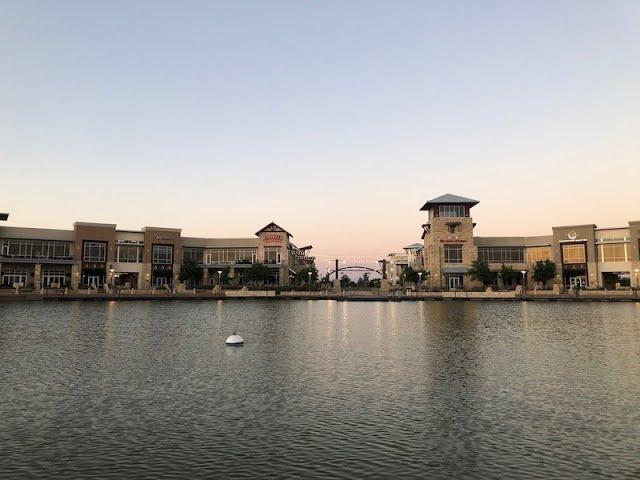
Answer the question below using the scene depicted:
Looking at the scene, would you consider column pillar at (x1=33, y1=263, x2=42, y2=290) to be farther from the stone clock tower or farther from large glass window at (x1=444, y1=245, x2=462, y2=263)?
large glass window at (x1=444, y1=245, x2=462, y2=263)

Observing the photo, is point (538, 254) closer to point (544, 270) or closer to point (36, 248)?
point (544, 270)

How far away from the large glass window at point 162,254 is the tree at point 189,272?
3.93m

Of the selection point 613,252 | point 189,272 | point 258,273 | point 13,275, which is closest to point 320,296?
point 258,273

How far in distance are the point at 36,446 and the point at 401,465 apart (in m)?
8.77

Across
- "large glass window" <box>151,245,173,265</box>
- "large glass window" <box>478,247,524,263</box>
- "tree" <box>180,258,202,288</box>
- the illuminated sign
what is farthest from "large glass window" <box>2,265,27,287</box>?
"large glass window" <box>478,247,524,263</box>

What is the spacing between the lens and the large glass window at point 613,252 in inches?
4131

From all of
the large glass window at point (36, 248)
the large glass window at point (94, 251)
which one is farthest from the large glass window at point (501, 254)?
the large glass window at point (36, 248)

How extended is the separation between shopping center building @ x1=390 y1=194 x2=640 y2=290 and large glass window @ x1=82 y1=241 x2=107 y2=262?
224 feet

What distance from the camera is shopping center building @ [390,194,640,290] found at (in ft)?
345

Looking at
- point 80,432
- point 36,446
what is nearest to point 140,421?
point 80,432

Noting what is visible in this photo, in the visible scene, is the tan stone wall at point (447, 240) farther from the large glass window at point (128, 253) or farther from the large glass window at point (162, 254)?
the large glass window at point (128, 253)

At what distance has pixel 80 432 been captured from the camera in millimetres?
14211

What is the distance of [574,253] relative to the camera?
108938mm

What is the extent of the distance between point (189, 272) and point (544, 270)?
70988 mm
